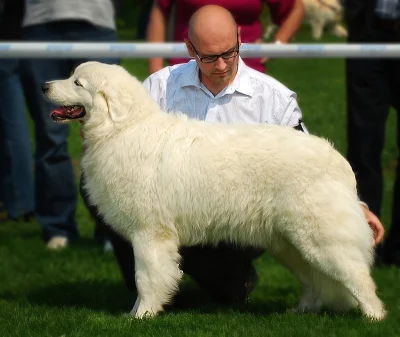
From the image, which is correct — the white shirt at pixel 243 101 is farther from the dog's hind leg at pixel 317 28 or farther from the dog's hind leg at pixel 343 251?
the dog's hind leg at pixel 317 28

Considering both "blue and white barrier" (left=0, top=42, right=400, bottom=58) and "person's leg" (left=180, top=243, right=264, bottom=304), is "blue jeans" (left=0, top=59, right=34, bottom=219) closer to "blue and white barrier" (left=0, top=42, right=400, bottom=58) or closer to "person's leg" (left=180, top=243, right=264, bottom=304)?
"blue and white barrier" (left=0, top=42, right=400, bottom=58)

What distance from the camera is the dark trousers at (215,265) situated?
647 centimetres

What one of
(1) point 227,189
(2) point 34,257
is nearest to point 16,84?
(2) point 34,257

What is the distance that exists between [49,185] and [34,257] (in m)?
0.79

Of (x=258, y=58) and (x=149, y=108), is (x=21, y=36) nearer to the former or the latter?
(x=258, y=58)

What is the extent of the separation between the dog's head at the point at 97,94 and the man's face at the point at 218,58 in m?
0.44

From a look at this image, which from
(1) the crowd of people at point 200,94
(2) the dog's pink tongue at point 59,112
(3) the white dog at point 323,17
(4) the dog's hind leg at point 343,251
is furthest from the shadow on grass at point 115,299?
(3) the white dog at point 323,17

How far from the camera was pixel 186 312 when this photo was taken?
6207 mm

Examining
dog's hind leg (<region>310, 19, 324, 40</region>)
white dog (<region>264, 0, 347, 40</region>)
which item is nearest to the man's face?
white dog (<region>264, 0, 347, 40</region>)

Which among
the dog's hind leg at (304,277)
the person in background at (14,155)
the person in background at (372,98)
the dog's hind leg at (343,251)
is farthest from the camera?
the person in background at (14,155)

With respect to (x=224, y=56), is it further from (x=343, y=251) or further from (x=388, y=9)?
(x=388, y=9)

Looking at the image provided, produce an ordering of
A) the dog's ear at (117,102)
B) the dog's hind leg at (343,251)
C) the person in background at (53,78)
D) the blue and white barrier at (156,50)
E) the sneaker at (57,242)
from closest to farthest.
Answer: the dog's hind leg at (343,251)
the dog's ear at (117,102)
the blue and white barrier at (156,50)
the person in background at (53,78)
the sneaker at (57,242)

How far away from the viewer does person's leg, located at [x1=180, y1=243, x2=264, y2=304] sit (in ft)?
21.3

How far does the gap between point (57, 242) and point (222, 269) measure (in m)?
2.31
